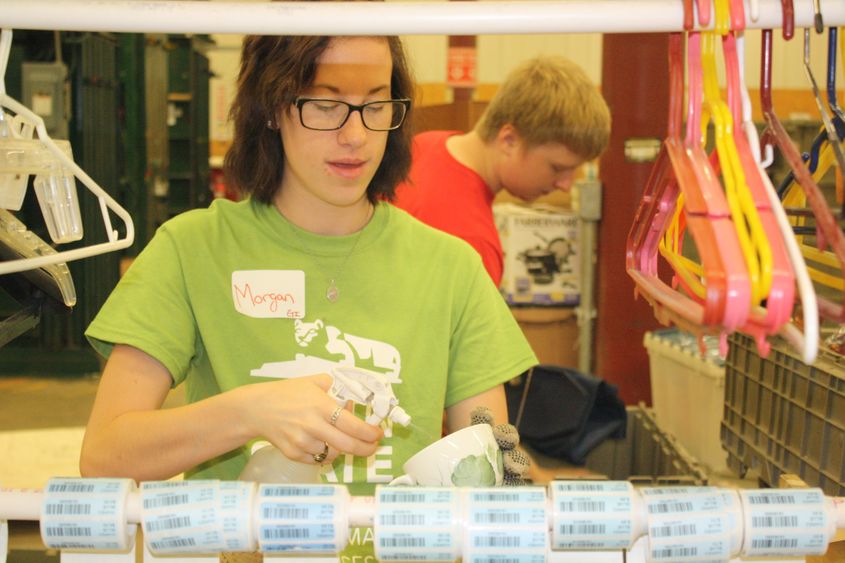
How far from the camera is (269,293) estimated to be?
1.35 meters

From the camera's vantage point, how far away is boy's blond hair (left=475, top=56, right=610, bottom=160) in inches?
93.3

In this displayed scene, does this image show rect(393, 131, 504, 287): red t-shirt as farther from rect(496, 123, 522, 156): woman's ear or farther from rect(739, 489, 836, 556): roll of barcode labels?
rect(739, 489, 836, 556): roll of barcode labels

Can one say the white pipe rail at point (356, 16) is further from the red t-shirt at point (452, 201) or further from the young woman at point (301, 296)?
the red t-shirt at point (452, 201)

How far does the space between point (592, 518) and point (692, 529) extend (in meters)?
0.11

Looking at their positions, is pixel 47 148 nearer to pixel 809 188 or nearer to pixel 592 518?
pixel 592 518

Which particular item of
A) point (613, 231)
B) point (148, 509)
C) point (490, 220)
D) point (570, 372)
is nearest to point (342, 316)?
point (148, 509)

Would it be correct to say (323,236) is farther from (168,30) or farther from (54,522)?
(54,522)

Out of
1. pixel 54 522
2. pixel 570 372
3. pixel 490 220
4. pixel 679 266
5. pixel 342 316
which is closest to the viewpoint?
pixel 54 522

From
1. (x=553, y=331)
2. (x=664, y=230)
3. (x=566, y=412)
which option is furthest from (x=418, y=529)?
(x=553, y=331)

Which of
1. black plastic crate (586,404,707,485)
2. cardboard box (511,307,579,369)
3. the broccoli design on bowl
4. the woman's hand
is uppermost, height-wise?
the woman's hand

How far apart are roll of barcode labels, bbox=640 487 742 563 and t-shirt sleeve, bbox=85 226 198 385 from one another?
724 mm

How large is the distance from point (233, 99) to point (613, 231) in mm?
2364

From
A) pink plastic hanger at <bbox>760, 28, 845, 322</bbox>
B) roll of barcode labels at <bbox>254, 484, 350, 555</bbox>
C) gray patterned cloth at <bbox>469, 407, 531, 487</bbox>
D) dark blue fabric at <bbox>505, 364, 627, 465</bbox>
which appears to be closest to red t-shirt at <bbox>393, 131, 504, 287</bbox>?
dark blue fabric at <bbox>505, 364, 627, 465</bbox>

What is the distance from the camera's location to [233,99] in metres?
1.48
